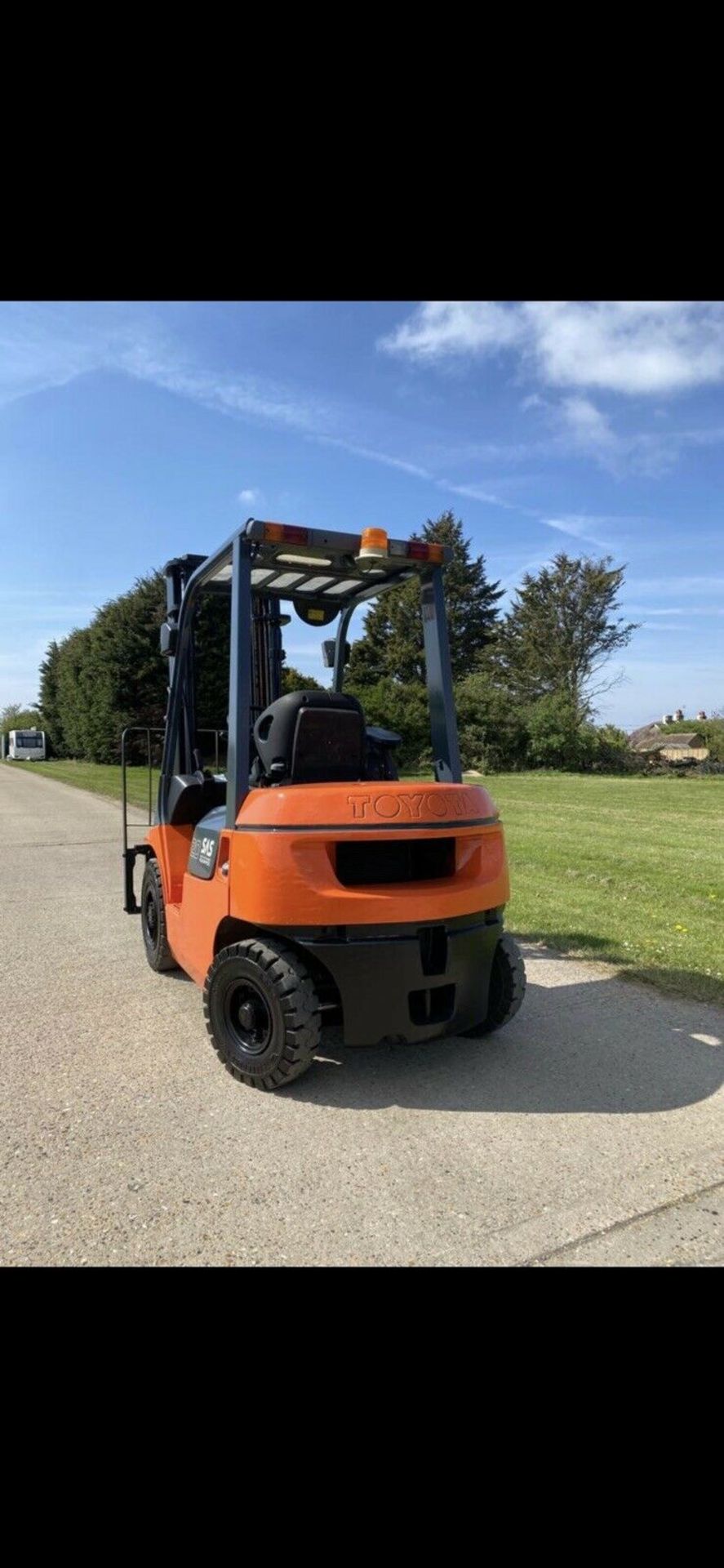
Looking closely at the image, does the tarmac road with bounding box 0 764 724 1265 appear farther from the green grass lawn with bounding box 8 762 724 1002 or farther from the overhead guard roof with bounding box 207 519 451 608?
the overhead guard roof with bounding box 207 519 451 608

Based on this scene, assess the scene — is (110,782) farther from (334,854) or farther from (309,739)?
(334,854)

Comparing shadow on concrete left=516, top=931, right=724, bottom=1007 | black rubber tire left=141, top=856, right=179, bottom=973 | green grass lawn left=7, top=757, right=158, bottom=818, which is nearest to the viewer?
shadow on concrete left=516, top=931, right=724, bottom=1007

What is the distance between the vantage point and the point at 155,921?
5.47m

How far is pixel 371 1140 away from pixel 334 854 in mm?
1135

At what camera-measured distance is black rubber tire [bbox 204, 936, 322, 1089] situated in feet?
11.4

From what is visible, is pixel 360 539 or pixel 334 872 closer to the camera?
pixel 334 872

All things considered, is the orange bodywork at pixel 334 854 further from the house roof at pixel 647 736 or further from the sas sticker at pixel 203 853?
the house roof at pixel 647 736

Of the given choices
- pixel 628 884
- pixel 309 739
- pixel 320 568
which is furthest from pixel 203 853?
pixel 628 884

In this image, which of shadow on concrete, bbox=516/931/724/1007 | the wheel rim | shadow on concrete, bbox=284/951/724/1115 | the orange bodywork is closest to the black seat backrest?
the orange bodywork

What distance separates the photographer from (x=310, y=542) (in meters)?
3.92

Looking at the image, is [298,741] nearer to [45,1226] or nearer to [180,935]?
[180,935]

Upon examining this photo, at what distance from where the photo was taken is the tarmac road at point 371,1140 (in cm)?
256

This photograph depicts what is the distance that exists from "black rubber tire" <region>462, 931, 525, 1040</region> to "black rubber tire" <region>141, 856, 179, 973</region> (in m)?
2.11
